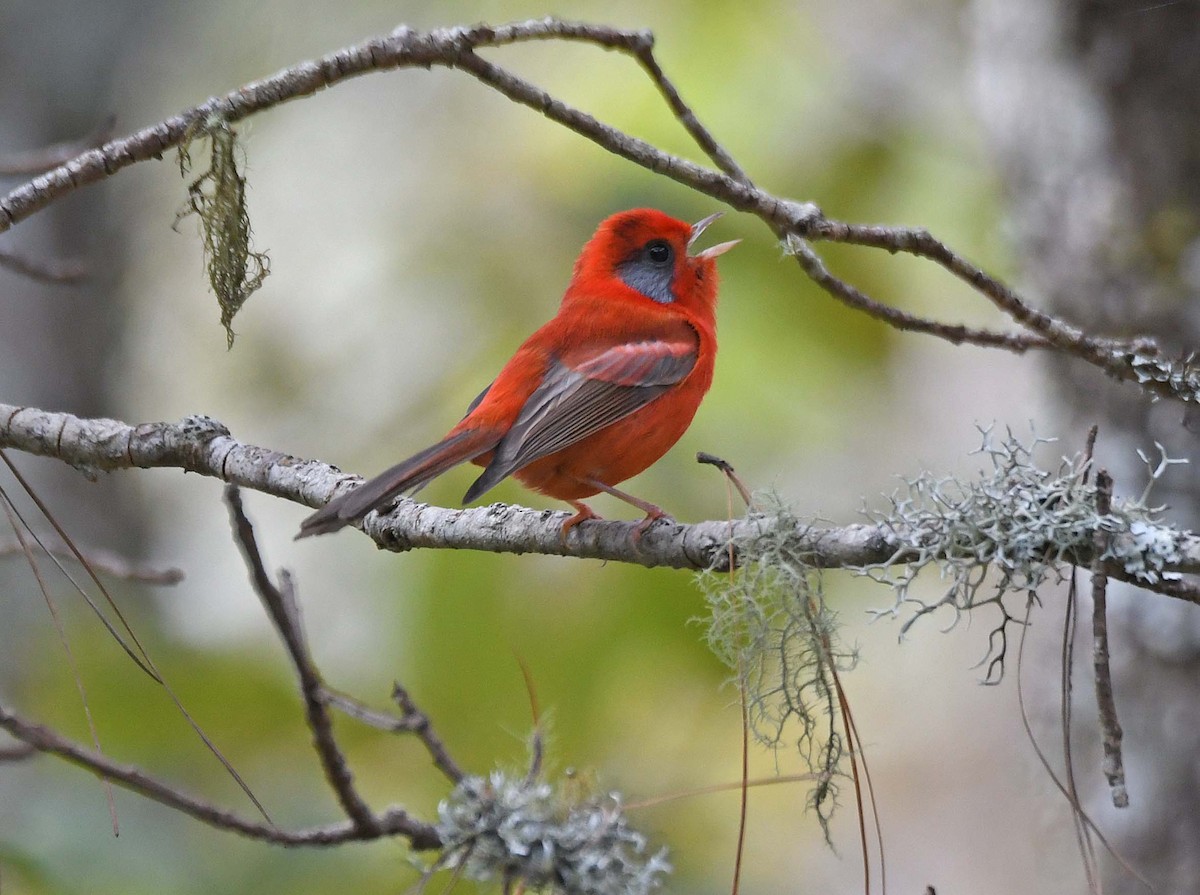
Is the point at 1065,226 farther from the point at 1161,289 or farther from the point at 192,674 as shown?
the point at 192,674

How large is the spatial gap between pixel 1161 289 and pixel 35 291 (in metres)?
5.54

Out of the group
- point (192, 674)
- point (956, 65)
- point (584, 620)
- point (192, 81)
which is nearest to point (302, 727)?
point (192, 674)

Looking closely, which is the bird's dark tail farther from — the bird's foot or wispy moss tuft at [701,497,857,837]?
wispy moss tuft at [701,497,857,837]

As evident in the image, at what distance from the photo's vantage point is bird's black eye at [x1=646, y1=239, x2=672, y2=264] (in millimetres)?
4598

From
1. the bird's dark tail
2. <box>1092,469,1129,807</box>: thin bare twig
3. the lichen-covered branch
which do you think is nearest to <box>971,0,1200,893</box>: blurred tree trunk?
the lichen-covered branch

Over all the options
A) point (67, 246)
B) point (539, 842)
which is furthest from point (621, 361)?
point (67, 246)

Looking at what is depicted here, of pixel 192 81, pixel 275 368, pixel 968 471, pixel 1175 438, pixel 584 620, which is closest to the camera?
pixel 1175 438

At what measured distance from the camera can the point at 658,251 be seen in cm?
461

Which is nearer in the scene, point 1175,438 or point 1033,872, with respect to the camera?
point 1175,438

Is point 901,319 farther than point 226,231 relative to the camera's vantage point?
Yes

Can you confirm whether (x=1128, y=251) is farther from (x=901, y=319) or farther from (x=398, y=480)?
(x=398, y=480)

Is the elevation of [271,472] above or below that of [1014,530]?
above

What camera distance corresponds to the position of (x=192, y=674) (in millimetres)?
4586

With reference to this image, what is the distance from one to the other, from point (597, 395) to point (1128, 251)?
2.04 meters
